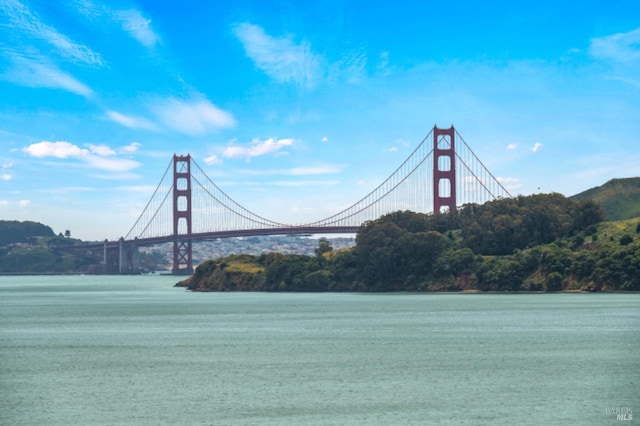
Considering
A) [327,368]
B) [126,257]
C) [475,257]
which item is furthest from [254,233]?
[327,368]

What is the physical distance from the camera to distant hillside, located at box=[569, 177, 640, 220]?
147375 mm

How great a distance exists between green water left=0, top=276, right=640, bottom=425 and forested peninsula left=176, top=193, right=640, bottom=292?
22610mm

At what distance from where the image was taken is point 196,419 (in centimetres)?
2789

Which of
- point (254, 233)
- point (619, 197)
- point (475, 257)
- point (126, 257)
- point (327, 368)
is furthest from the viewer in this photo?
point (126, 257)

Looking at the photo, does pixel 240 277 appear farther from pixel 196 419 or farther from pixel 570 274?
pixel 196 419

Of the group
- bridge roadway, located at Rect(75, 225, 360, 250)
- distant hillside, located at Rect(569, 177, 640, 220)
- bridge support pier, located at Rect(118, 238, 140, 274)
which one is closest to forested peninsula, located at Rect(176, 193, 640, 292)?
bridge roadway, located at Rect(75, 225, 360, 250)

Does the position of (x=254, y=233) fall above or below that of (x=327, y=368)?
above

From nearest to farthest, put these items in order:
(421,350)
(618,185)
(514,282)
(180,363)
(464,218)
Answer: (180,363) < (421,350) < (514,282) < (464,218) < (618,185)

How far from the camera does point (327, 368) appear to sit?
38.3 m

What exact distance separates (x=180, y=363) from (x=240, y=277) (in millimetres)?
75428

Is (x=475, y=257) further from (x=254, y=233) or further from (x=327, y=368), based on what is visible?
(x=327, y=368)

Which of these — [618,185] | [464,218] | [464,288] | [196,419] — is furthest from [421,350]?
[618,185]

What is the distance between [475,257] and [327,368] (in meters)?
64.6

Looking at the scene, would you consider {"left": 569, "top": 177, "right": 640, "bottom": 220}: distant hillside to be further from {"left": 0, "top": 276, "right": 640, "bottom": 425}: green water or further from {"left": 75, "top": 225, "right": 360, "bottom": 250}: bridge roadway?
{"left": 0, "top": 276, "right": 640, "bottom": 425}: green water
